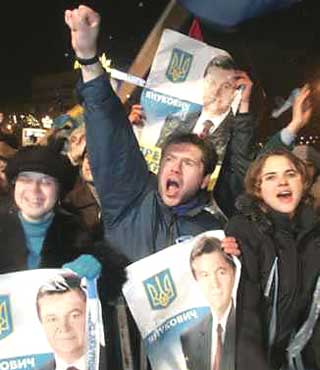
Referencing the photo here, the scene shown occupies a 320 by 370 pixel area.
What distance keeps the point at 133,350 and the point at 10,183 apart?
87 cm

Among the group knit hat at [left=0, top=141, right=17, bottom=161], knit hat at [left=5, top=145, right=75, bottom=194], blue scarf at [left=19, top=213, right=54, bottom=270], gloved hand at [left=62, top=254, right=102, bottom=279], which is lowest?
gloved hand at [left=62, top=254, right=102, bottom=279]

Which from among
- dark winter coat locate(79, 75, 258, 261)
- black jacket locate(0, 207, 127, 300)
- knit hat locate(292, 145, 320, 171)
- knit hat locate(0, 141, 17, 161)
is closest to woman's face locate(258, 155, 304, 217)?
dark winter coat locate(79, 75, 258, 261)

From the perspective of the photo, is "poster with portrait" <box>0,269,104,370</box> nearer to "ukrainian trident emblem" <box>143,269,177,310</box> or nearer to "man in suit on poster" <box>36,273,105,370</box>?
Answer: "man in suit on poster" <box>36,273,105,370</box>

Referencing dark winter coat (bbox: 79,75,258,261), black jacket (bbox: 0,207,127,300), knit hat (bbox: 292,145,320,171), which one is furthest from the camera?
knit hat (bbox: 292,145,320,171)

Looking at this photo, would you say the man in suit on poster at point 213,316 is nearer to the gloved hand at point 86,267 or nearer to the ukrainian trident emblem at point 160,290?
the ukrainian trident emblem at point 160,290

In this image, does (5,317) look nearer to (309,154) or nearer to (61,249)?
(61,249)

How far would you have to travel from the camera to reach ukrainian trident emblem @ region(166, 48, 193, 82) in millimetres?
3951

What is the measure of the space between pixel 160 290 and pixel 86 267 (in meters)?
0.37

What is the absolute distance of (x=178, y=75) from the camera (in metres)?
3.96

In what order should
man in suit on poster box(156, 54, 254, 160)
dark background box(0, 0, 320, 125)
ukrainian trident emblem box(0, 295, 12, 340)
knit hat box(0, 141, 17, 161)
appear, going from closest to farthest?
ukrainian trident emblem box(0, 295, 12, 340)
man in suit on poster box(156, 54, 254, 160)
knit hat box(0, 141, 17, 161)
dark background box(0, 0, 320, 125)

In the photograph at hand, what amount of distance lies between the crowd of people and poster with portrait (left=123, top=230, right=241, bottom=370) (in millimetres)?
20

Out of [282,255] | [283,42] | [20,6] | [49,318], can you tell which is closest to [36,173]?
[49,318]

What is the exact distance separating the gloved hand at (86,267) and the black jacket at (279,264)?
0.66 m

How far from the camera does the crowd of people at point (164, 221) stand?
120 inches
